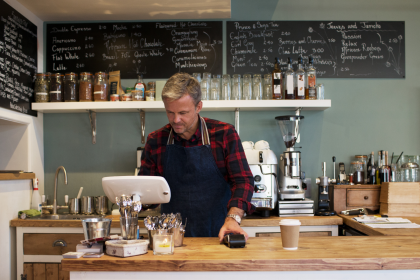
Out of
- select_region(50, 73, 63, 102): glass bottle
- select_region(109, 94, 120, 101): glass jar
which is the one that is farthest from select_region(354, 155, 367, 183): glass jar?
select_region(50, 73, 63, 102): glass bottle

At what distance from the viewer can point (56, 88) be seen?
10.5 ft

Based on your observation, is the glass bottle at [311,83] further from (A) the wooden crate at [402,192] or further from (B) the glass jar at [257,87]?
(A) the wooden crate at [402,192]

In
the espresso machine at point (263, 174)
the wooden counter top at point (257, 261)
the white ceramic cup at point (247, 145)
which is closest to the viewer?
the wooden counter top at point (257, 261)

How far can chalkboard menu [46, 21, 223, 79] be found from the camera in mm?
3416

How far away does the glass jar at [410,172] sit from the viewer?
10.2 feet

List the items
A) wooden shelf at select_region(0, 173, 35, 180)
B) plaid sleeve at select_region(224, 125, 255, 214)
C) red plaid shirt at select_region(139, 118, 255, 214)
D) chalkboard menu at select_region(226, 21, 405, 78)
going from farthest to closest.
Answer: chalkboard menu at select_region(226, 21, 405, 78) → wooden shelf at select_region(0, 173, 35, 180) → red plaid shirt at select_region(139, 118, 255, 214) → plaid sleeve at select_region(224, 125, 255, 214)

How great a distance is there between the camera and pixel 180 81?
1.89 meters

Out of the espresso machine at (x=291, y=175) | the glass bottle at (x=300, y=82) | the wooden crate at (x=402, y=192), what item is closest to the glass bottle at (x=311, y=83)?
the glass bottle at (x=300, y=82)

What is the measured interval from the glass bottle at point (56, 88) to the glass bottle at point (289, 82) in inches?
74.8

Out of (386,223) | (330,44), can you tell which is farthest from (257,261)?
(330,44)

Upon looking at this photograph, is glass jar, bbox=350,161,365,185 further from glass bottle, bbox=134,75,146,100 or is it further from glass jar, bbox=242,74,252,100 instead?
glass bottle, bbox=134,75,146,100

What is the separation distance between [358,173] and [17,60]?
2955mm

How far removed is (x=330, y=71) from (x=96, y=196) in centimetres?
235

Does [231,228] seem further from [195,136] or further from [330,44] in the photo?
[330,44]
